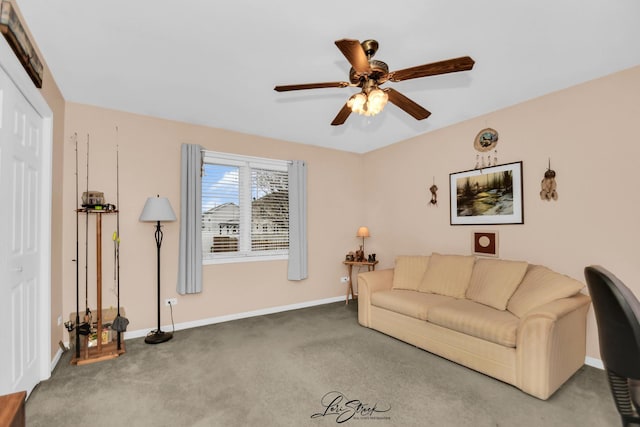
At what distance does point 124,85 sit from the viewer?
9.40 feet

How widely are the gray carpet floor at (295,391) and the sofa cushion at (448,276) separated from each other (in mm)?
771

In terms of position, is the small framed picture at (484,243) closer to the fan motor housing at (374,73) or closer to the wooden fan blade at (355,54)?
the fan motor housing at (374,73)

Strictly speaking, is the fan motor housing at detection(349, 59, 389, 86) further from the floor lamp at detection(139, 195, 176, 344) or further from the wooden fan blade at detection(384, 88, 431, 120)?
the floor lamp at detection(139, 195, 176, 344)

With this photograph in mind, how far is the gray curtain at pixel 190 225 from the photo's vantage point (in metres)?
3.71

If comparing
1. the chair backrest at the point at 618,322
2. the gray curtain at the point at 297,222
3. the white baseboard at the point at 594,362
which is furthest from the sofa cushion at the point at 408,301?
the chair backrest at the point at 618,322

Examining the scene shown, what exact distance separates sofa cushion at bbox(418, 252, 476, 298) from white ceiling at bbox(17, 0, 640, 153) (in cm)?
180

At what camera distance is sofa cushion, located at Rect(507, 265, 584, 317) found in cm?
247

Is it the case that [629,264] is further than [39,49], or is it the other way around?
[629,264]

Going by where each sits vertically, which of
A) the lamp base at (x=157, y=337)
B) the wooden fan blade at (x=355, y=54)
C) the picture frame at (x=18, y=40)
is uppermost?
the picture frame at (x=18, y=40)

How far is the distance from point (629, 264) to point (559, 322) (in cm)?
100

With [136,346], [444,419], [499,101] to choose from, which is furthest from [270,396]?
[499,101]

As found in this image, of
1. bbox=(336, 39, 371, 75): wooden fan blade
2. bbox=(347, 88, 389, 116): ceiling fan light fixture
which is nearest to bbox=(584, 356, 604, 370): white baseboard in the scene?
bbox=(347, 88, 389, 116): ceiling fan light fixture

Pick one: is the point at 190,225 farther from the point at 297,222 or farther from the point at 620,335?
the point at 620,335

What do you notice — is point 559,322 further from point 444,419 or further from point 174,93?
point 174,93
